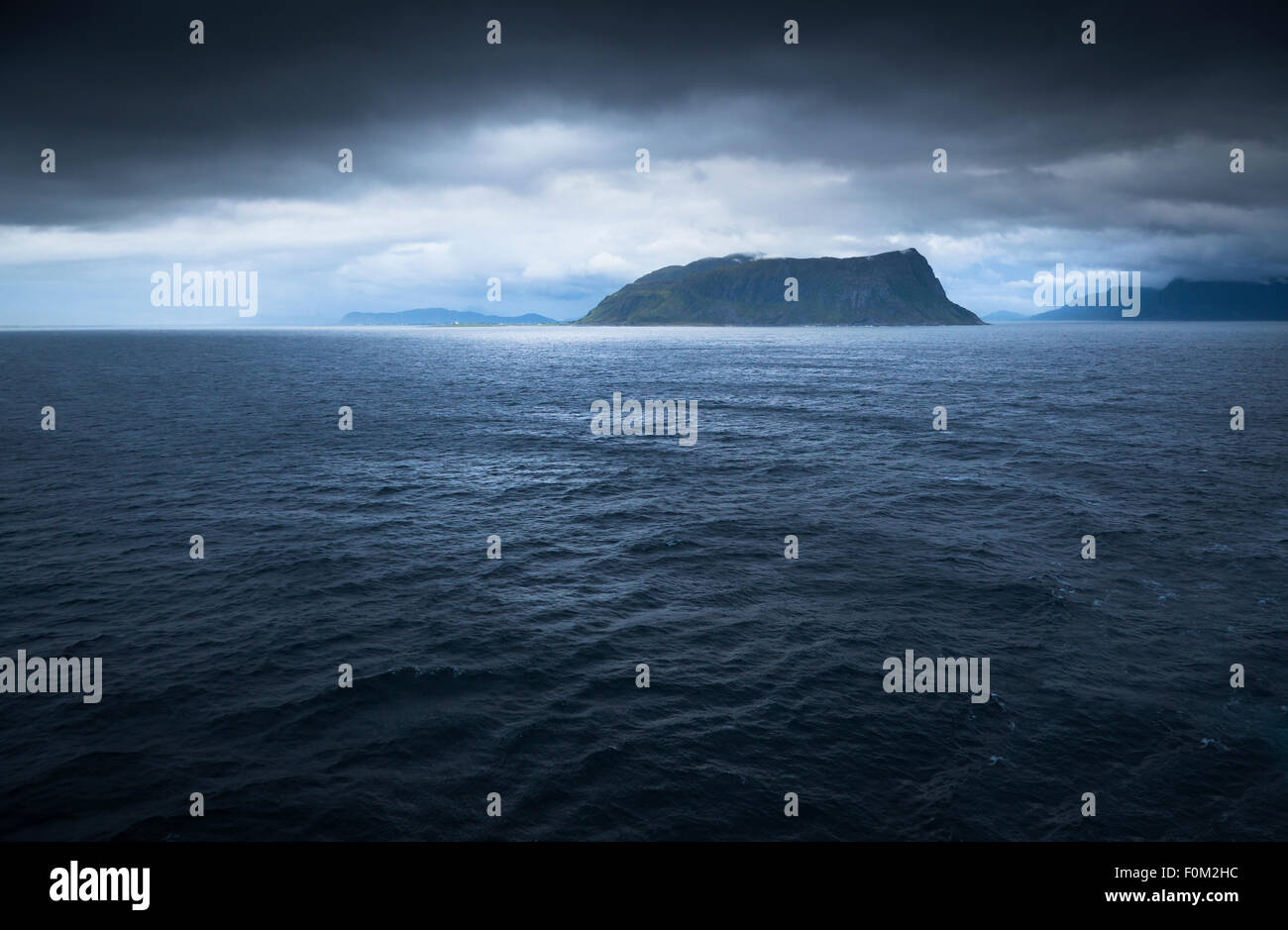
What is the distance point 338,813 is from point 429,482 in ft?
152

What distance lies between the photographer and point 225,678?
30844 mm

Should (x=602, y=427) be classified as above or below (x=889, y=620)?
above

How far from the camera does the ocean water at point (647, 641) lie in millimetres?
23438

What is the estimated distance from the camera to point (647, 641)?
34.9m

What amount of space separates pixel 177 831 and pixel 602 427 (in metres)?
80.6

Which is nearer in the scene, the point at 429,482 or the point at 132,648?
the point at 132,648

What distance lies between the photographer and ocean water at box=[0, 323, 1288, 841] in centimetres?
2344
